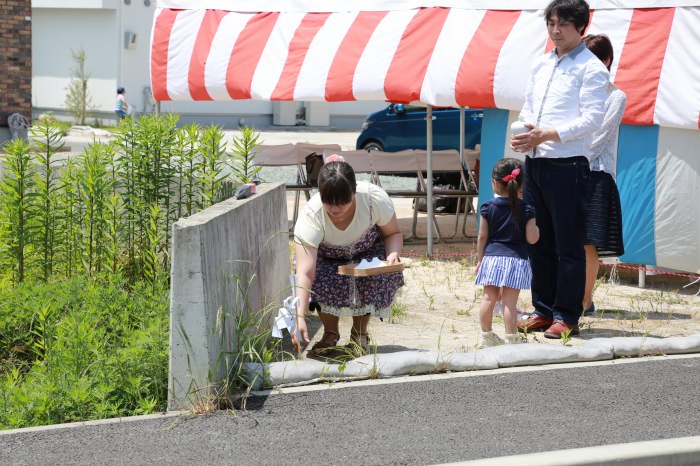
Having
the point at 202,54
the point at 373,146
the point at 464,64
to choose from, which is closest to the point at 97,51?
the point at 373,146

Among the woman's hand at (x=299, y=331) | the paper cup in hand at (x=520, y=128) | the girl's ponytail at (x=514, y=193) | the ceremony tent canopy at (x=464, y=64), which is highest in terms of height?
the ceremony tent canopy at (x=464, y=64)

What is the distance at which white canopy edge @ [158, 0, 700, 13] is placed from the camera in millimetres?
8852

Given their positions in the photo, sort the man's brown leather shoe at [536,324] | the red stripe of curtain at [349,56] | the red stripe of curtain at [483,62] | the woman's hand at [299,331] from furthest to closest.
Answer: the red stripe of curtain at [349,56], the red stripe of curtain at [483,62], the man's brown leather shoe at [536,324], the woman's hand at [299,331]

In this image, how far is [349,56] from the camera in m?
10.3

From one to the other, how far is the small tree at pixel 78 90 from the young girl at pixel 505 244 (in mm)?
28205

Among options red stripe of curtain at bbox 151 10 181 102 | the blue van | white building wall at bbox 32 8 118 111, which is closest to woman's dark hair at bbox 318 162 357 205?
red stripe of curtain at bbox 151 10 181 102

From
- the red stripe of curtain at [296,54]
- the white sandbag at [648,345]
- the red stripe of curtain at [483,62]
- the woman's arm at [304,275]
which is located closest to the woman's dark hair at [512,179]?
the white sandbag at [648,345]

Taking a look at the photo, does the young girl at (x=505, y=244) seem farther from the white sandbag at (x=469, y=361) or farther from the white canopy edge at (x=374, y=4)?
the white canopy edge at (x=374, y=4)

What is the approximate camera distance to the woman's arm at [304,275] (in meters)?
5.75

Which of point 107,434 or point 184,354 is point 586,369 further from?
point 107,434

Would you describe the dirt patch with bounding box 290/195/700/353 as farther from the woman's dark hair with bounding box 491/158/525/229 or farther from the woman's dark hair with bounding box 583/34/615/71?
the woman's dark hair with bounding box 583/34/615/71

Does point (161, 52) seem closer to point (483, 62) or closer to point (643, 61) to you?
point (483, 62)

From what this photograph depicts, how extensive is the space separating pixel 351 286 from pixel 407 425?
1.34 m

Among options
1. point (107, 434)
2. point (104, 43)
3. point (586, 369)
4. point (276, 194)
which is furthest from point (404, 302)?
point (104, 43)
